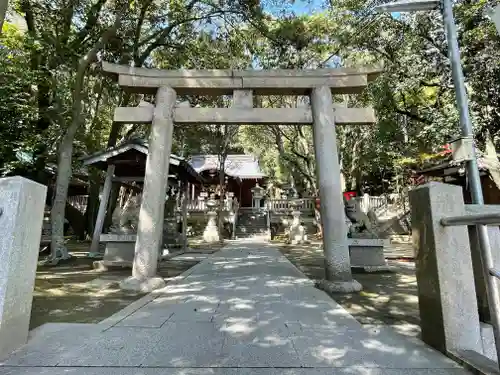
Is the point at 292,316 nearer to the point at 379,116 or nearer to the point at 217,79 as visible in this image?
the point at 217,79

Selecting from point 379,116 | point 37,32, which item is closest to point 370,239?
point 379,116

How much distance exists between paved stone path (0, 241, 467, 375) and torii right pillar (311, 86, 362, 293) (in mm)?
834

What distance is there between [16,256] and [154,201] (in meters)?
2.77

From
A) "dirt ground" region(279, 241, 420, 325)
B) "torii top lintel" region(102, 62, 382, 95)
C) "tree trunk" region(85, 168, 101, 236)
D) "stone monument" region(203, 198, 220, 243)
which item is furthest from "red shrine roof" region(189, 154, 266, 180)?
"dirt ground" region(279, 241, 420, 325)

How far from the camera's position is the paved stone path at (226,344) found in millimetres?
2268

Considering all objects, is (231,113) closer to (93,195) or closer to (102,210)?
(102,210)

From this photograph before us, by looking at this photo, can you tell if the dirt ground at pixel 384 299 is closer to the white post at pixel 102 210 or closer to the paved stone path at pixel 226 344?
the paved stone path at pixel 226 344

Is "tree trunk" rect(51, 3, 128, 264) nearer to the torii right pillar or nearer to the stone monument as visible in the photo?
the torii right pillar

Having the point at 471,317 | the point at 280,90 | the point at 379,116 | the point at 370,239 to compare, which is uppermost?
the point at 379,116

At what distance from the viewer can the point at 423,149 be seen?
14.4m

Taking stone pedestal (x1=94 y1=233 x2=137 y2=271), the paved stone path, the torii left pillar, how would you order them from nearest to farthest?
1. the paved stone path
2. the torii left pillar
3. stone pedestal (x1=94 y1=233 x2=137 y2=271)

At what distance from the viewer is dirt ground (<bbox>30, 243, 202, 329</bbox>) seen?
11.8 feet

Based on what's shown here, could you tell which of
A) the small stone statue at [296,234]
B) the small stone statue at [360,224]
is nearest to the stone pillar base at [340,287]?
the small stone statue at [360,224]

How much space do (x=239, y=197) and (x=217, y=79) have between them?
2030 cm
